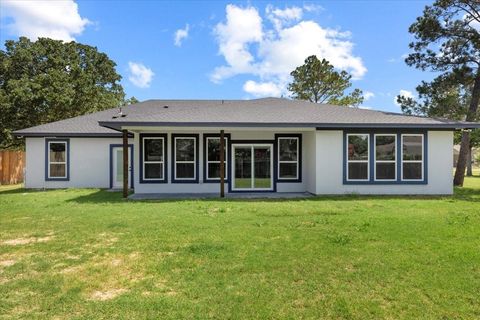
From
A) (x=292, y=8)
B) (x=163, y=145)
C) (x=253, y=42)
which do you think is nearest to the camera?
(x=163, y=145)

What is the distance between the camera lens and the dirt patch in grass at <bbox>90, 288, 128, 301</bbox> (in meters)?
4.05

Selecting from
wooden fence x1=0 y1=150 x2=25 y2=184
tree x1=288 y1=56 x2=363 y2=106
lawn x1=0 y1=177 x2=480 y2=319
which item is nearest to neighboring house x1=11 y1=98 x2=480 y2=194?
lawn x1=0 y1=177 x2=480 y2=319

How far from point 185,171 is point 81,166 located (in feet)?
18.6

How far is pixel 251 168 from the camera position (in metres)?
15.1

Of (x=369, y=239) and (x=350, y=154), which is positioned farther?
(x=350, y=154)

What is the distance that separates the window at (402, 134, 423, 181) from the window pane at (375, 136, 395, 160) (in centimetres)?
44

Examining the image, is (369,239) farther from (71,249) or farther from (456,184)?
(456,184)

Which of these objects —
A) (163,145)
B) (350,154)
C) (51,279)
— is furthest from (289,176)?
(51,279)

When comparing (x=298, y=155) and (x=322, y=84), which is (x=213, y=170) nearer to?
(x=298, y=155)

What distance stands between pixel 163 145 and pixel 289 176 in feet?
17.5

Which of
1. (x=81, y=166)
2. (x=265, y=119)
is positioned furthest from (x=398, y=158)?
(x=81, y=166)

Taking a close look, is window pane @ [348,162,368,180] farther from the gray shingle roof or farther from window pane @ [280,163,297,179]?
window pane @ [280,163,297,179]

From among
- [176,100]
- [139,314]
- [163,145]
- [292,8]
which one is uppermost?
[292,8]

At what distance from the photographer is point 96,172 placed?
56.5ft
